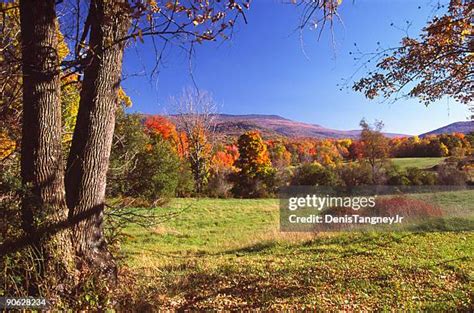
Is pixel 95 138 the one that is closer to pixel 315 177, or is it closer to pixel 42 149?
pixel 42 149

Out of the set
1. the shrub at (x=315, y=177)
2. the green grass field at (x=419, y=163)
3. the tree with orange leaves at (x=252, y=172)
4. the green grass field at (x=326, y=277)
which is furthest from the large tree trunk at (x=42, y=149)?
the green grass field at (x=419, y=163)

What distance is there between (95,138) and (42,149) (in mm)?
555

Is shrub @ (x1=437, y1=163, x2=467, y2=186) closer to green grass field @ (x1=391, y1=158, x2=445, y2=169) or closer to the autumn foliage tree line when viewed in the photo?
the autumn foliage tree line

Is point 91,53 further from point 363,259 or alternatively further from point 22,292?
point 363,259

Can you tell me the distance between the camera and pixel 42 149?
3279 millimetres

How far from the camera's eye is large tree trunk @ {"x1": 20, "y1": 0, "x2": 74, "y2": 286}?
3.21m

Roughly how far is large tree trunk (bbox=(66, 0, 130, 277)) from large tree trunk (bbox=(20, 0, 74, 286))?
19 cm

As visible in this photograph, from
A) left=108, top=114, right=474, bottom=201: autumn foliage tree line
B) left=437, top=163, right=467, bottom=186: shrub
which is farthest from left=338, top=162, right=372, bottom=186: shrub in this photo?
left=437, top=163, right=467, bottom=186: shrub

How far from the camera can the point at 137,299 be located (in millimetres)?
3578

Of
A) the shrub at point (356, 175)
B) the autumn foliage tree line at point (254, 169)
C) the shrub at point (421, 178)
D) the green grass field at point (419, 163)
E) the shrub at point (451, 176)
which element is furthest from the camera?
the green grass field at point (419, 163)

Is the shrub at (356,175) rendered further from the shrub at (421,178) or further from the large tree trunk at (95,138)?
the large tree trunk at (95,138)

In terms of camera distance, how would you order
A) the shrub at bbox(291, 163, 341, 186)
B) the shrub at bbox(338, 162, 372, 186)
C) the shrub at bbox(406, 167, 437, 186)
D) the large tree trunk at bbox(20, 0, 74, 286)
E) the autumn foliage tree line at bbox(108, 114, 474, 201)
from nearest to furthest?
the large tree trunk at bbox(20, 0, 74, 286) < the autumn foliage tree line at bbox(108, 114, 474, 201) < the shrub at bbox(406, 167, 437, 186) < the shrub at bbox(291, 163, 341, 186) < the shrub at bbox(338, 162, 372, 186)

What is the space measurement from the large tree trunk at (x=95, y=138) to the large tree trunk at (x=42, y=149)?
0.19 meters

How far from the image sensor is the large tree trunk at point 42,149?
10.5 feet
